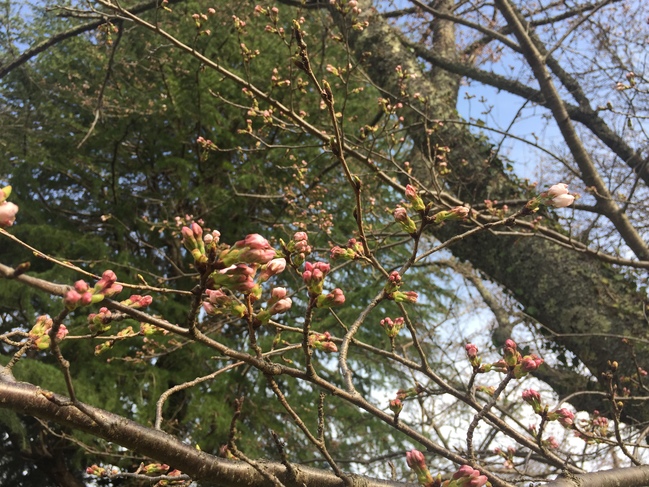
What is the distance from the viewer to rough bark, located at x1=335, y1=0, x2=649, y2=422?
2662mm

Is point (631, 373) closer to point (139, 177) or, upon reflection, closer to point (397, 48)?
point (397, 48)

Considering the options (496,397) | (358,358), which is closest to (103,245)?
(358,358)

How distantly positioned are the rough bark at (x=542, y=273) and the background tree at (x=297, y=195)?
0.04ft

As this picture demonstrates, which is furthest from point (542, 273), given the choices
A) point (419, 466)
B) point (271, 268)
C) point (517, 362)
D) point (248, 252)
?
point (248, 252)

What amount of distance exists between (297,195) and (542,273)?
1.74 metres

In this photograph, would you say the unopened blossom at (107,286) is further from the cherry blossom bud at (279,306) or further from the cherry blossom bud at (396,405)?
the cherry blossom bud at (396,405)

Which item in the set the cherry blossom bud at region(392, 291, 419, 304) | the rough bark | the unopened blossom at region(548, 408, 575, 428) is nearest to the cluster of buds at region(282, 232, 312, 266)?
the cherry blossom bud at region(392, 291, 419, 304)

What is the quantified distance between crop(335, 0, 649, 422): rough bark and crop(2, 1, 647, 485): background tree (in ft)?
0.04

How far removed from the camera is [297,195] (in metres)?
3.57

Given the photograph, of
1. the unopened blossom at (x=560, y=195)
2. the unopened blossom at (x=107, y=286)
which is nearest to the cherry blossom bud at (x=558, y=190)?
the unopened blossom at (x=560, y=195)

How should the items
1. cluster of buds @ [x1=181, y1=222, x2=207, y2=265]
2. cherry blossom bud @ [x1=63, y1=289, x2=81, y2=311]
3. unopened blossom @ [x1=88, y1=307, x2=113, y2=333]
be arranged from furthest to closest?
unopened blossom @ [x1=88, y1=307, x2=113, y2=333] → cluster of buds @ [x1=181, y1=222, x2=207, y2=265] → cherry blossom bud @ [x1=63, y1=289, x2=81, y2=311]

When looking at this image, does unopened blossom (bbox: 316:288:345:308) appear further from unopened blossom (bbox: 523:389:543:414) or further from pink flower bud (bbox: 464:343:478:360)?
unopened blossom (bbox: 523:389:543:414)

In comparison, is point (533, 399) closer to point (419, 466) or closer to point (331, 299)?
point (419, 466)

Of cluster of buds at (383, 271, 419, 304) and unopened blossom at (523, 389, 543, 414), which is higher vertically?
cluster of buds at (383, 271, 419, 304)
